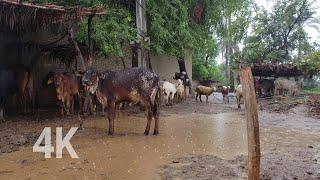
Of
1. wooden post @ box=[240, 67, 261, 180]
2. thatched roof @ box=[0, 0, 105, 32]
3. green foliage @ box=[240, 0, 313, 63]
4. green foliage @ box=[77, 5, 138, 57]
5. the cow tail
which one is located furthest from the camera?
green foliage @ box=[240, 0, 313, 63]

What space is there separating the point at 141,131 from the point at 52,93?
6280 mm

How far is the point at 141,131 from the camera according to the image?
10.4 m

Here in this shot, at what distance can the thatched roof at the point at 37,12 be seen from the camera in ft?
31.5

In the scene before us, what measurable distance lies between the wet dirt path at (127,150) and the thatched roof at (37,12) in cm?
300

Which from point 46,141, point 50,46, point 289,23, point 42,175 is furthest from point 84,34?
point 289,23

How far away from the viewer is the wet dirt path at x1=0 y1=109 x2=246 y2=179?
20.8 ft

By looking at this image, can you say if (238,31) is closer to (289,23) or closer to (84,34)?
(289,23)

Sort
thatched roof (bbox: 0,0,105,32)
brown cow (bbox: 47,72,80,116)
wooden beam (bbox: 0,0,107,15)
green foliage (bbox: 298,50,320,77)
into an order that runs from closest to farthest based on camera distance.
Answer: wooden beam (bbox: 0,0,107,15) < thatched roof (bbox: 0,0,105,32) < brown cow (bbox: 47,72,80,116) < green foliage (bbox: 298,50,320,77)

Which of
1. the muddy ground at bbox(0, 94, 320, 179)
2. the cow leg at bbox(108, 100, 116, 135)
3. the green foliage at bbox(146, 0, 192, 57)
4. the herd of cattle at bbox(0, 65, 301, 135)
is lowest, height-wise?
the muddy ground at bbox(0, 94, 320, 179)

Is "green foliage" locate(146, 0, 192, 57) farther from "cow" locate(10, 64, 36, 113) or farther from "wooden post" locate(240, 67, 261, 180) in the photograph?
"wooden post" locate(240, 67, 261, 180)

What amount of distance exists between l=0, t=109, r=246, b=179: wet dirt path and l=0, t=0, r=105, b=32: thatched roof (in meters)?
3.00

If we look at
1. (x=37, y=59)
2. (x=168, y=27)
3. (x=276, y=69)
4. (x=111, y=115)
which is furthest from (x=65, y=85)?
(x=276, y=69)

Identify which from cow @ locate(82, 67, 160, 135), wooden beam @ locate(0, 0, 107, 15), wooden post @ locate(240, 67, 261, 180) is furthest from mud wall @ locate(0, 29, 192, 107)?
wooden post @ locate(240, 67, 261, 180)

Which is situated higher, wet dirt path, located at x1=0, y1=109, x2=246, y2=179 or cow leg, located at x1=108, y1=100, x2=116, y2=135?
cow leg, located at x1=108, y1=100, x2=116, y2=135
